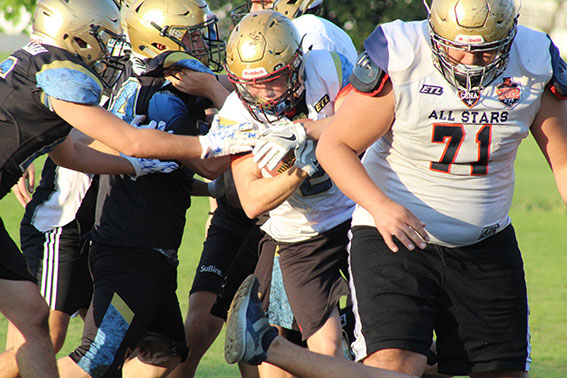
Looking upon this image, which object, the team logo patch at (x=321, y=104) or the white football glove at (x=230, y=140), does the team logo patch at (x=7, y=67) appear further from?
the team logo patch at (x=321, y=104)

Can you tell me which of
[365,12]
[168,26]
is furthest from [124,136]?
[365,12]

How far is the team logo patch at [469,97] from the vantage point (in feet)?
11.5

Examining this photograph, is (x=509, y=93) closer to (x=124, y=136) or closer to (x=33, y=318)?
(x=124, y=136)

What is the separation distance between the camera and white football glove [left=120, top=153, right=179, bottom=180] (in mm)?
4348

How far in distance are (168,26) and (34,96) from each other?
960mm

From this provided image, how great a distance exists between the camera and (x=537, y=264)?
9.92 m

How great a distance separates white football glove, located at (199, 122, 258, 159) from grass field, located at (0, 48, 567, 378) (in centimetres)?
212

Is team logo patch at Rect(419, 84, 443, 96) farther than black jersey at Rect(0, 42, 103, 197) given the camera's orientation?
No

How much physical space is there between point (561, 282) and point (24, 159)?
659cm

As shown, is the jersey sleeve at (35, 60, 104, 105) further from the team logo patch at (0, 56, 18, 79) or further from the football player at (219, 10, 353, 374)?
the football player at (219, 10, 353, 374)

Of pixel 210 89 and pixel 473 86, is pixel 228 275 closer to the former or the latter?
pixel 210 89

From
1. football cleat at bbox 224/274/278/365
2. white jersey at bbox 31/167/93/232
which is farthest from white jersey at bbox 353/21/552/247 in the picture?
white jersey at bbox 31/167/93/232

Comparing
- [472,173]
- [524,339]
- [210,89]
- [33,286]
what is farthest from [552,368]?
[33,286]

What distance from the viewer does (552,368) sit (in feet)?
19.5
